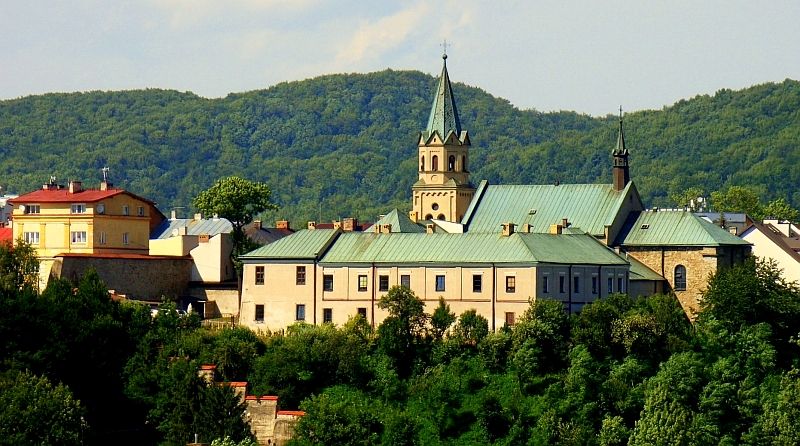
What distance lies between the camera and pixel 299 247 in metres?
110

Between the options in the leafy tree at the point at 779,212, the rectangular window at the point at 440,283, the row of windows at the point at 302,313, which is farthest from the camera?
the leafy tree at the point at 779,212

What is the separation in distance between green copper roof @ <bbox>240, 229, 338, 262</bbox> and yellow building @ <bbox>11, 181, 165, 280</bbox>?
13.6 metres

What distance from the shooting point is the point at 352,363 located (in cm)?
9812

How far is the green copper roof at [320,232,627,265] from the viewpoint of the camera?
104 meters

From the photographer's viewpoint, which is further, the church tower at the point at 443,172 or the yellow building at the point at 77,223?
the church tower at the point at 443,172

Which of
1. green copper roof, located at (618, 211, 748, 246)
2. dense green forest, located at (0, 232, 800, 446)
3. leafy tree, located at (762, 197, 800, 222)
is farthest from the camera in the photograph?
leafy tree, located at (762, 197, 800, 222)

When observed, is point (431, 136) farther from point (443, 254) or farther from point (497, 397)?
point (497, 397)

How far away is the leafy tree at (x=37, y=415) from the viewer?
86812 mm

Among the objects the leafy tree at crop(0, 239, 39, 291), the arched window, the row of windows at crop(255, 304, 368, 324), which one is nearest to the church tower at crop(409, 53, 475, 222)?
the arched window

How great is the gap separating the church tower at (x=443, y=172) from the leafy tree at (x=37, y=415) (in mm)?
41983

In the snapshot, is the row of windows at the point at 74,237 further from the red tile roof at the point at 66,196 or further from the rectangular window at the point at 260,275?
the rectangular window at the point at 260,275

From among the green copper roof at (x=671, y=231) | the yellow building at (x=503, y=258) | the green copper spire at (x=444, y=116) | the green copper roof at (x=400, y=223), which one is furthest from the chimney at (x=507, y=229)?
the green copper spire at (x=444, y=116)

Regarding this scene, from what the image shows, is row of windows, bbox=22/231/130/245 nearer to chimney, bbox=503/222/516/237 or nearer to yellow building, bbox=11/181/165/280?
yellow building, bbox=11/181/165/280

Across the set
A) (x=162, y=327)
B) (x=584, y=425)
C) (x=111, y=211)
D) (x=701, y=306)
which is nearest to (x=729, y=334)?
(x=701, y=306)
